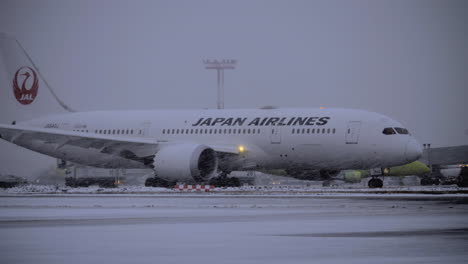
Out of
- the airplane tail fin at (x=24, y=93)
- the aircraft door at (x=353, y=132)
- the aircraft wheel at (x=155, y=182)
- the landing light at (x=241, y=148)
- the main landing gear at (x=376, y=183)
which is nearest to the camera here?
the aircraft door at (x=353, y=132)

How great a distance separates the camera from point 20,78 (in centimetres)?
4997

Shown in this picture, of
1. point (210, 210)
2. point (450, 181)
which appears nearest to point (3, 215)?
point (210, 210)

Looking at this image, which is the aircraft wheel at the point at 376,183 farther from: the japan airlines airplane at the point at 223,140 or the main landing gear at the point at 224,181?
the main landing gear at the point at 224,181

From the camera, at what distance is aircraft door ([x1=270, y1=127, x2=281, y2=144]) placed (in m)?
41.0

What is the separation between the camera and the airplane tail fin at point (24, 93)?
163ft

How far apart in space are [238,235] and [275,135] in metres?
26.6

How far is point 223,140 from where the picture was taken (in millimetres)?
42844

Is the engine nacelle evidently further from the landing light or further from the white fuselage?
the white fuselage

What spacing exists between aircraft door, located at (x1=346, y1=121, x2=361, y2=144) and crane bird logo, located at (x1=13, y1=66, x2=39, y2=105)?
21548mm

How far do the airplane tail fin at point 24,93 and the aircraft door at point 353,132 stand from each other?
19721 mm

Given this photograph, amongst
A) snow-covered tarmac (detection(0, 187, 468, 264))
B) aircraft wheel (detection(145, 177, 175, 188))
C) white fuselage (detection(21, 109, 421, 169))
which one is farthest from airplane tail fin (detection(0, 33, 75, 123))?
snow-covered tarmac (detection(0, 187, 468, 264))

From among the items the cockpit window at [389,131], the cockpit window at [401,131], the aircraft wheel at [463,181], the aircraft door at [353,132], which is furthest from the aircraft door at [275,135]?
the aircraft wheel at [463,181]

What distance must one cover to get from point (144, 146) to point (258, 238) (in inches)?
1124

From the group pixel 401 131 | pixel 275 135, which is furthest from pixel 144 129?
pixel 401 131
